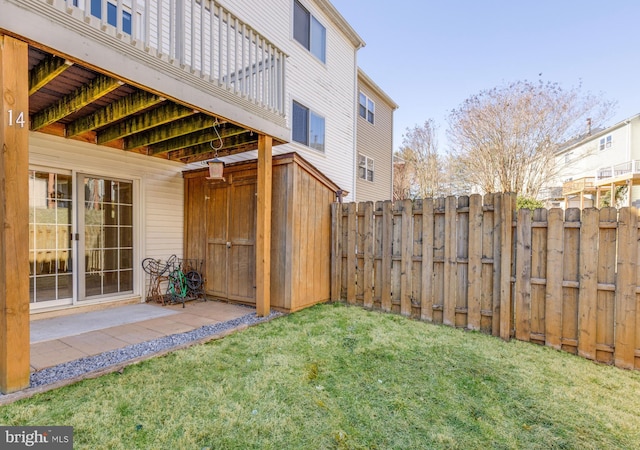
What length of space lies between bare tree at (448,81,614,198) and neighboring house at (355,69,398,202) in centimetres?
355

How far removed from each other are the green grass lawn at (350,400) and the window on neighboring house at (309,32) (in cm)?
777

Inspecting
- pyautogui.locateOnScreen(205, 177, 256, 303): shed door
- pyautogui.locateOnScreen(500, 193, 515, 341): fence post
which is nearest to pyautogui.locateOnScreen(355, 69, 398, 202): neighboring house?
pyautogui.locateOnScreen(205, 177, 256, 303): shed door

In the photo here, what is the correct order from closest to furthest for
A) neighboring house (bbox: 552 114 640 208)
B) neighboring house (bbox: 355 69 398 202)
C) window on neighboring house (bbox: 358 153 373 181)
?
neighboring house (bbox: 355 69 398 202), window on neighboring house (bbox: 358 153 373 181), neighboring house (bbox: 552 114 640 208)

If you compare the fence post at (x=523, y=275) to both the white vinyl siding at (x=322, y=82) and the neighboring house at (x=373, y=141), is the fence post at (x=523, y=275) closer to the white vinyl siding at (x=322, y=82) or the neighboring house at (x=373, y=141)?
the white vinyl siding at (x=322, y=82)

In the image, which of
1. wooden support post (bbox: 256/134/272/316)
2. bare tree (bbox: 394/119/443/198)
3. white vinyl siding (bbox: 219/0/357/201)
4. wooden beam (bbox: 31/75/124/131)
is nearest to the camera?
wooden beam (bbox: 31/75/124/131)

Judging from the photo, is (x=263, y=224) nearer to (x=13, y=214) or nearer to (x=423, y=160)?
(x=13, y=214)

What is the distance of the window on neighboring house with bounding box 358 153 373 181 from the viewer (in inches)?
469

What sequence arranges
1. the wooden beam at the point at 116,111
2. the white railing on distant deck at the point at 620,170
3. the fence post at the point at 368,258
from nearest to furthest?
the wooden beam at the point at 116,111 → the fence post at the point at 368,258 → the white railing on distant deck at the point at 620,170

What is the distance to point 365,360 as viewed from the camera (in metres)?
3.14

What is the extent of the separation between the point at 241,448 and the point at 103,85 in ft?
11.1

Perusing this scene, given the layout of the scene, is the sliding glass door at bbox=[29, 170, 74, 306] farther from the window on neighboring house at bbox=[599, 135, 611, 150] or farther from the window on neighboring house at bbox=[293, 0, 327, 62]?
the window on neighboring house at bbox=[599, 135, 611, 150]

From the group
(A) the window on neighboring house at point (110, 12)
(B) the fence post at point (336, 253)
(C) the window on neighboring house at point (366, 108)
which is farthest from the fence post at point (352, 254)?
(C) the window on neighboring house at point (366, 108)

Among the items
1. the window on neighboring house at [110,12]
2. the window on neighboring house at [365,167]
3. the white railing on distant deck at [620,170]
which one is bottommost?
the window on neighboring house at [365,167]

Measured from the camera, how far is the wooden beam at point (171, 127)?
3.77m
